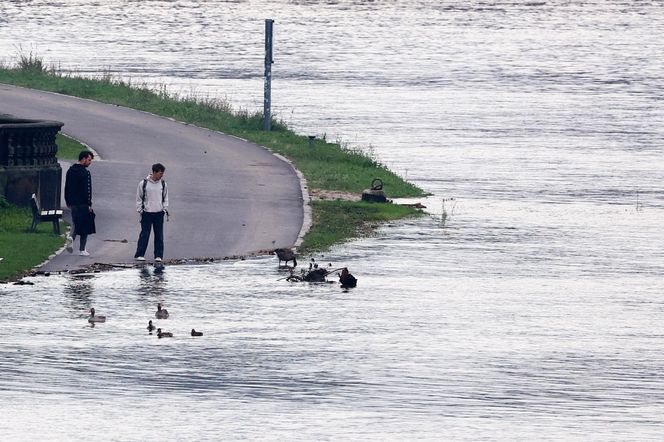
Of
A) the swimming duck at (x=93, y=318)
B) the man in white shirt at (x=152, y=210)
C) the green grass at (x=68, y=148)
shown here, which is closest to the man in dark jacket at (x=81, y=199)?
the man in white shirt at (x=152, y=210)

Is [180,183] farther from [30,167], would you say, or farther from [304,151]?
[304,151]

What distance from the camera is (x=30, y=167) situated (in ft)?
110

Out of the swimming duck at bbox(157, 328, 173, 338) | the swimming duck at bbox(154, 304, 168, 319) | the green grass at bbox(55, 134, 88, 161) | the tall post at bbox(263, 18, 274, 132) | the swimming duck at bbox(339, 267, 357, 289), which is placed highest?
the tall post at bbox(263, 18, 274, 132)

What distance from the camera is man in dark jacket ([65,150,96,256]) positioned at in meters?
29.5

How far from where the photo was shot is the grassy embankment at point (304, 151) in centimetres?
3547

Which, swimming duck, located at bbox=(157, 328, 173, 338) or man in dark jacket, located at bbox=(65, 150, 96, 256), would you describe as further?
man in dark jacket, located at bbox=(65, 150, 96, 256)

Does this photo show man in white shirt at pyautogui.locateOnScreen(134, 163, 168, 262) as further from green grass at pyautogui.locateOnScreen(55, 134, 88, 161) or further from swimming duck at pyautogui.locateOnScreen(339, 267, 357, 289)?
green grass at pyautogui.locateOnScreen(55, 134, 88, 161)

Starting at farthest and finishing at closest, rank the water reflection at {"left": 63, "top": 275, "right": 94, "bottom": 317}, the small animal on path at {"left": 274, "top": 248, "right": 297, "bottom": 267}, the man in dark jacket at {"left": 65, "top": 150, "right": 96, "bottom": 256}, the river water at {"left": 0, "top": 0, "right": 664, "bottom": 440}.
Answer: the man in dark jacket at {"left": 65, "top": 150, "right": 96, "bottom": 256}
the small animal on path at {"left": 274, "top": 248, "right": 297, "bottom": 267}
the water reflection at {"left": 63, "top": 275, "right": 94, "bottom": 317}
the river water at {"left": 0, "top": 0, "right": 664, "bottom": 440}

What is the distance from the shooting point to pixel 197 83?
3221 inches

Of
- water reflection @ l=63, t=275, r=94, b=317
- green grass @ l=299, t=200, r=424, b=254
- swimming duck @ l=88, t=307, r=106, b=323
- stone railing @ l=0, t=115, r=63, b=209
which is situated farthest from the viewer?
stone railing @ l=0, t=115, r=63, b=209

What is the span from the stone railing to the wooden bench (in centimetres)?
145

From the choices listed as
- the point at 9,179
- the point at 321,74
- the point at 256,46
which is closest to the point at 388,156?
the point at 9,179

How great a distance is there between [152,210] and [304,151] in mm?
17505

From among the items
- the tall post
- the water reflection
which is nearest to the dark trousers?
the water reflection
